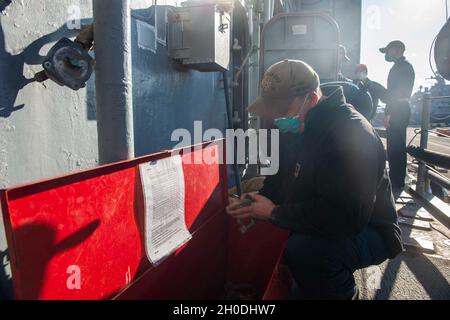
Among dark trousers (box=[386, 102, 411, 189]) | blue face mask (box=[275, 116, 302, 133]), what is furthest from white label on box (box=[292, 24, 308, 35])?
blue face mask (box=[275, 116, 302, 133])

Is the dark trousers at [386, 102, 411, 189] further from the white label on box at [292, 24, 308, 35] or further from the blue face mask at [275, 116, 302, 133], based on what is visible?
the blue face mask at [275, 116, 302, 133]

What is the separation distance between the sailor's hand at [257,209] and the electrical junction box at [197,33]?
5.24ft

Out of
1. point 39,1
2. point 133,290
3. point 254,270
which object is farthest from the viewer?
point 254,270

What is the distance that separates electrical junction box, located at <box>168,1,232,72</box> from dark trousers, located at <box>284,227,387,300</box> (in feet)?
6.48

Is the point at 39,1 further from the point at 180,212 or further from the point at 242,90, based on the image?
the point at 242,90

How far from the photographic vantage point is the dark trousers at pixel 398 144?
16.1ft

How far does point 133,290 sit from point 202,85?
121 inches

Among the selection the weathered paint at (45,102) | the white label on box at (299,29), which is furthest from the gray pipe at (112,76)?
the white label on box at (299,29)

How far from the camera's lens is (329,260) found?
1.94 metres

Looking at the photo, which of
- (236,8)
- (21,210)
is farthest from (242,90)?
(21,210)

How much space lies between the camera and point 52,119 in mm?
1967

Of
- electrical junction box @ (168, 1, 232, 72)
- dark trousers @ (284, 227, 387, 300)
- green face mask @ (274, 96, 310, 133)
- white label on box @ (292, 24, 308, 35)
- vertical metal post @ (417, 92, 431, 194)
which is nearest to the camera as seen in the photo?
dark trousers @ (284, 227, 387, 300)

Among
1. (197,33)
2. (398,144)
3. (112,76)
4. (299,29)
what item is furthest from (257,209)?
(299,29)

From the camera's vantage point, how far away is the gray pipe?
1716 millimetres
